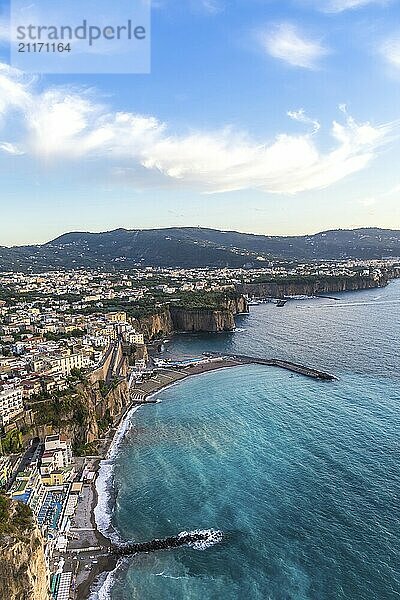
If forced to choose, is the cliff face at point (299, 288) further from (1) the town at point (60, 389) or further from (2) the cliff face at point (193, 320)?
(2) the cliff face at point (193, 320)

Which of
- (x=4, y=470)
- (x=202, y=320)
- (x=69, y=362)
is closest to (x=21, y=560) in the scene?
(x=4, y=470)

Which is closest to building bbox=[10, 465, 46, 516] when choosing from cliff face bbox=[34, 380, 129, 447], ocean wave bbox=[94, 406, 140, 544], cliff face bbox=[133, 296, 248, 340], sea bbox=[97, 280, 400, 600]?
ocean wave bbox=[94, 406, 140, 544]

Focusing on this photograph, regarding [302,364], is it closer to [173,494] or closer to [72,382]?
[72,382]

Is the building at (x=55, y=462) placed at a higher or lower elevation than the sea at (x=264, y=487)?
higher

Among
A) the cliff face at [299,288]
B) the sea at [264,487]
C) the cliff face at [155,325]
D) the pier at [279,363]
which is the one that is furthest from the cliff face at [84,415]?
the cliff face at [299,288]

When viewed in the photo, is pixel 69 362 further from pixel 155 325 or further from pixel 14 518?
pixel 155 325

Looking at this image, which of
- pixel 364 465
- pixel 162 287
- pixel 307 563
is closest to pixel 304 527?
pixel 307 563

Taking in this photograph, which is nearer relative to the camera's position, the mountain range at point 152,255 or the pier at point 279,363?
the pier at point 279,363

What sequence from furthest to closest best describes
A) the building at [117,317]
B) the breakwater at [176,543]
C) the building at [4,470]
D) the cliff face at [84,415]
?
the building at [117,317]
the cliff face at [84,415]
the building at [4,470]
the breakwater at [176,543]
